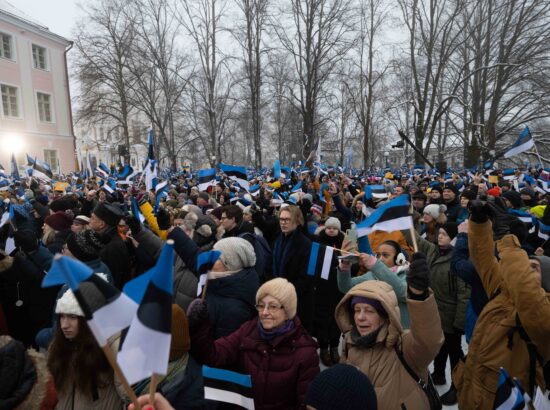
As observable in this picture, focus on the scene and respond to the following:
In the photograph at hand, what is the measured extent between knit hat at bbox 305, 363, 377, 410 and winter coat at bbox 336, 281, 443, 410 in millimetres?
637

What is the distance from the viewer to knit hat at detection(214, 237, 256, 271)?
2951 millimetres

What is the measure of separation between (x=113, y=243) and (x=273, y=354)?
2.45 meters

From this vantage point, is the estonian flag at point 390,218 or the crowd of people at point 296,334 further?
the estonian flag at point 390,218

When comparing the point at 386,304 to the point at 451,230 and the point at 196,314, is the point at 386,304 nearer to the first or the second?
the point at 196,314

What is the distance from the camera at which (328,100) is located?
87.5 feet

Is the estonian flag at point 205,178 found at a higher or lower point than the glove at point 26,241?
higher

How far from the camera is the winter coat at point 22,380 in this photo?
62.2 inches

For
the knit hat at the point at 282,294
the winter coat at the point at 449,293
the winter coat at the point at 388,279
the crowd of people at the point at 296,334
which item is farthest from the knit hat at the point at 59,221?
the winter coat at the point at 449,293

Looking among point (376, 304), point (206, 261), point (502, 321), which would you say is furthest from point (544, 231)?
point (206, 261)

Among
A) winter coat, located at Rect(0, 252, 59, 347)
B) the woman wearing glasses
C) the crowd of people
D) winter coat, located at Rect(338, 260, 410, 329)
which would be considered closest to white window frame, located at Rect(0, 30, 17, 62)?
winter coat, located at Rect(0, 252, 59, 347)

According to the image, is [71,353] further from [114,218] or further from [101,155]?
[101,155]

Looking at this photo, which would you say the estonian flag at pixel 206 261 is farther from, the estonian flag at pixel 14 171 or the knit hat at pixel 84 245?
the estonian flag at pixel 14 171

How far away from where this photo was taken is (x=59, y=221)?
5.10 metres

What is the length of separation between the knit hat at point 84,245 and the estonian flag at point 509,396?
10.1ft
